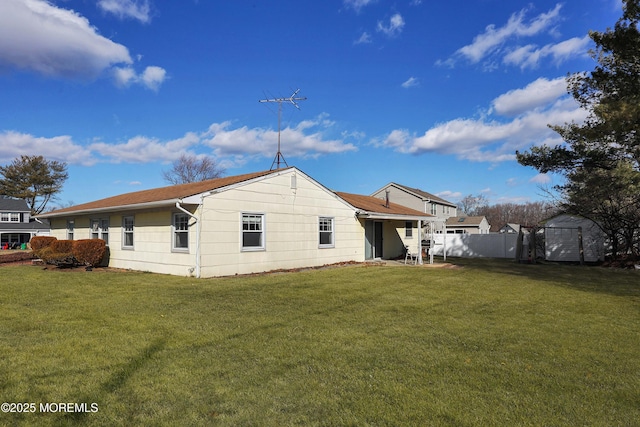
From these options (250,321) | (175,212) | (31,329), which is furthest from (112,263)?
(250,321)

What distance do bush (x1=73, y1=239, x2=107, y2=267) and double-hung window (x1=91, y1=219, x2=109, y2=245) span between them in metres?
1.11

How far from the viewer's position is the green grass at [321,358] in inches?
122

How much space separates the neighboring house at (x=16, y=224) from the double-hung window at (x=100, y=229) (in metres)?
28.8

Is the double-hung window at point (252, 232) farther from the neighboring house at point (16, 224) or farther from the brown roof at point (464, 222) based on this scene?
the brown roof at point (464, 222)

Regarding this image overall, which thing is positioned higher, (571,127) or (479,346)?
(571,127)

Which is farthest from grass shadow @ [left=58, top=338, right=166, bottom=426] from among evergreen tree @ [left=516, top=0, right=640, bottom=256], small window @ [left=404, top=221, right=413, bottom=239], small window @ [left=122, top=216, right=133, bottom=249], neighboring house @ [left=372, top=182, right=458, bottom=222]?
neighboring house @ [left=372, top=182, right=458, bottom=222]

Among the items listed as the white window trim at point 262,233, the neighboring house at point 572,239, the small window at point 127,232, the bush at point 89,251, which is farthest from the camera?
the neighboring house at point 572,239

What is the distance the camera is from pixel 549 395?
3.43 metres

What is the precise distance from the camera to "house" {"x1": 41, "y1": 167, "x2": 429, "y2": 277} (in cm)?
1171

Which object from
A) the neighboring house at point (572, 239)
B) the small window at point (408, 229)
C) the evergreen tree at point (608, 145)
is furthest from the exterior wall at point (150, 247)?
the neighboring house at point (572, 239)

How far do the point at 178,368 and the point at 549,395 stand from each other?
3.55 m

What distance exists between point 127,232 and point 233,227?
186 inches

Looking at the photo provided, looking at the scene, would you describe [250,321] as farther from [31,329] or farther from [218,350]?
[31,329]

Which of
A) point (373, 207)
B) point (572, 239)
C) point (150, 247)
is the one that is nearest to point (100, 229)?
point (150, 247)
